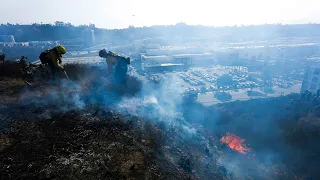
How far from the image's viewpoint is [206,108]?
32.2 m

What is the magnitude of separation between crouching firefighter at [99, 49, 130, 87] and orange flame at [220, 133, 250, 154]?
15560 millimetres

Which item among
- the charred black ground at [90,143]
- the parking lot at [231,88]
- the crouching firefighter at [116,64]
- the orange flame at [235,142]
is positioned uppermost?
the crouching firefighter at [116,64]

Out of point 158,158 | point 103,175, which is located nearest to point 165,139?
point 158,158

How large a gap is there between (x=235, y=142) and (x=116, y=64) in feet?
59.1

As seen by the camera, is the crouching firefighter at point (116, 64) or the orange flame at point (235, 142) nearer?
the crouching firefighter at point (116, 64)

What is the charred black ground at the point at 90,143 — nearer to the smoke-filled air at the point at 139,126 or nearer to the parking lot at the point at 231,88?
the smoke-filled air at the point at 139,126

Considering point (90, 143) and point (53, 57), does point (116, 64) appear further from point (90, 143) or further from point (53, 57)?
point (90, 143)

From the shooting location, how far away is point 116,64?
13688mm

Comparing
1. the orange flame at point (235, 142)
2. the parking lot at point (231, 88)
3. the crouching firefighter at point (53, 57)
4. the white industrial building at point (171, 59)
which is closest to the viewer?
the crouching firefighter at point (53, 57)

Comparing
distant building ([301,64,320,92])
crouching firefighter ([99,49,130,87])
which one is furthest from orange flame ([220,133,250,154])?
distant building ([301,64,320,92])

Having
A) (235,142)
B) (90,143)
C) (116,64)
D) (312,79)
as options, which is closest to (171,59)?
(312,79)

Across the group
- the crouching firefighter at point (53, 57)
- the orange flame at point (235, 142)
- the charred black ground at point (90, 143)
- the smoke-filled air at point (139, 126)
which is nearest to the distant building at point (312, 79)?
the smoke-filled air at point (139, 126)

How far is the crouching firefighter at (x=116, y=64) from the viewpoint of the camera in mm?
13555

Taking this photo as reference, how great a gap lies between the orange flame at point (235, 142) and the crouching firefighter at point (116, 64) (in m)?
15.6
